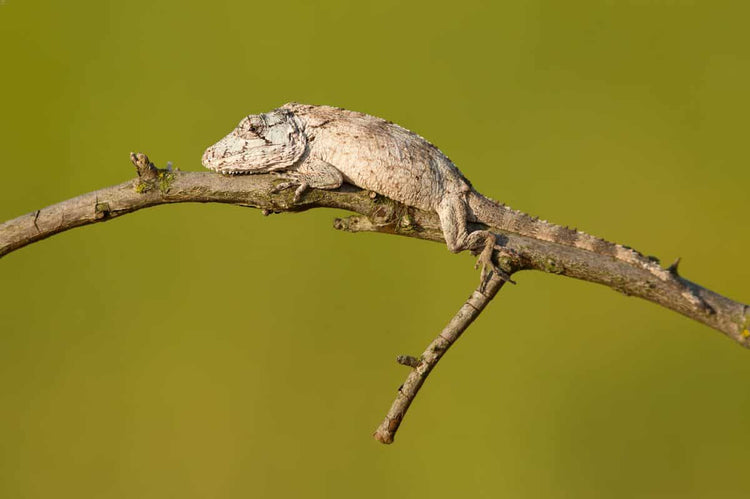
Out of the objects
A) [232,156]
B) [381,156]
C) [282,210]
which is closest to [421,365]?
[282,210]

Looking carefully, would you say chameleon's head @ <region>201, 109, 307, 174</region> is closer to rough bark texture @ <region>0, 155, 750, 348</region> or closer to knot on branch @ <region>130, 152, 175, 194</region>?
rough bark texture @ <region>0, 155, 750, 348</region>

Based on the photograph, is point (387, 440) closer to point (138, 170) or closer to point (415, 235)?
point (415, 235)

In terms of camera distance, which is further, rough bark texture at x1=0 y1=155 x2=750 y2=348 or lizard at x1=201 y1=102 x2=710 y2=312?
lizard at x1=201 y1=102 x2=710 y2=312

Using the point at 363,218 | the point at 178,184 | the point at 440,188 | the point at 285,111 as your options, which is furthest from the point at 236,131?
the point at 440,188

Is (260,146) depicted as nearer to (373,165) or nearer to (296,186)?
(296,186)

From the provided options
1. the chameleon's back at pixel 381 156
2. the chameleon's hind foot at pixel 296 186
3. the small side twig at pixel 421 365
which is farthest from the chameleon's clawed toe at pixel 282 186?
the small side twig at pixel 421 365

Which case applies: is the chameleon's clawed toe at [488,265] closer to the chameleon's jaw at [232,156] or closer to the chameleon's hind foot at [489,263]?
the chameleon's hind foot at [489,263]

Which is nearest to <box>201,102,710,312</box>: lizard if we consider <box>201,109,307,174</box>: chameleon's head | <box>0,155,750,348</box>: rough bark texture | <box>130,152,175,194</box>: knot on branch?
<box>201,109,307,174</box>: chameleon's head
